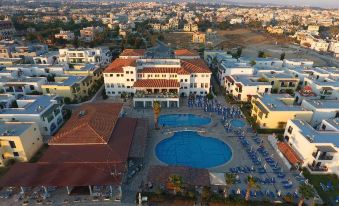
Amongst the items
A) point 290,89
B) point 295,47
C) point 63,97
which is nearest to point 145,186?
point 63,97

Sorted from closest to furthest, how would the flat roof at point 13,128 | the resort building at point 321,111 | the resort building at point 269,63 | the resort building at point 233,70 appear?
1. the flat roof at point 13,128
2. the resort building at point 321,111
3. the resort building at point 233,70
4. the resort building at point 269,63

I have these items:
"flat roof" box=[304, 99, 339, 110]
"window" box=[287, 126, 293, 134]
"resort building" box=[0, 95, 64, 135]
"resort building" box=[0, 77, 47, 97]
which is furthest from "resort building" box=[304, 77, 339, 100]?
"resort building" box=[0, 77, 47, 97]

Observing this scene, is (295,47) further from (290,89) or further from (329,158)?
(329,158)

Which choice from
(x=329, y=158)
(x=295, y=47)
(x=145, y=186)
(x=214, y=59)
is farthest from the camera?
(x=295, y=47)

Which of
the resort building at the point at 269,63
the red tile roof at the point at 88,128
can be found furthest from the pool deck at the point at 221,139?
the resort building at the point at 269,63

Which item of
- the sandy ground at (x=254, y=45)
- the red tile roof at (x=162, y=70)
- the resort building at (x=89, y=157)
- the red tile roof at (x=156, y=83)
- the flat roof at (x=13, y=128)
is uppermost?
the red tile roof at (x=162, y=70)

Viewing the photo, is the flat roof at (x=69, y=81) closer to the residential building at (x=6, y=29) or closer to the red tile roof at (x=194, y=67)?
the red tile roof at (x=194, y=67)

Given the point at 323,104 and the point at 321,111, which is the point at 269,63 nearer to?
the point at 323,104
